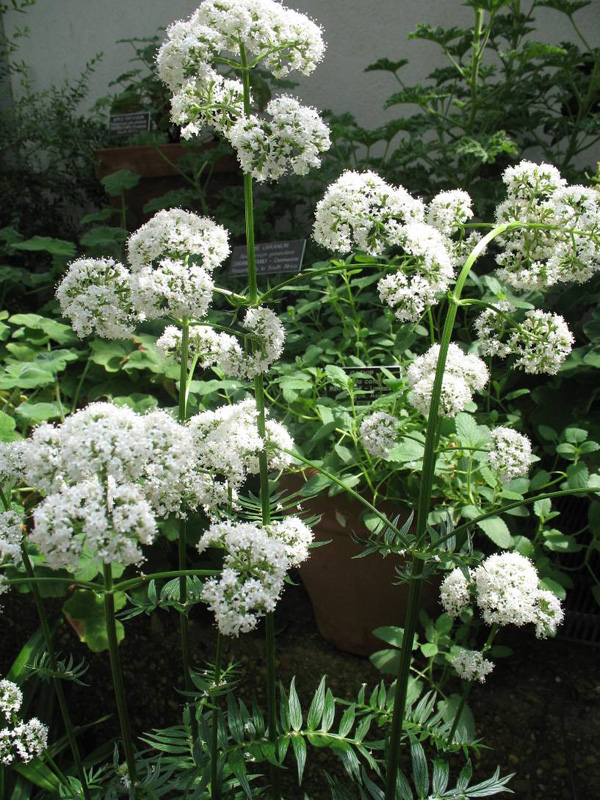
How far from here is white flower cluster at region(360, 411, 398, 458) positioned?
3.50ft

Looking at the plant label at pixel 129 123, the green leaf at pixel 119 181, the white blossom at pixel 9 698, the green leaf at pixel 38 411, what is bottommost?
the white blossom at pixel 9 698

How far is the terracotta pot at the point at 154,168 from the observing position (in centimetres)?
294

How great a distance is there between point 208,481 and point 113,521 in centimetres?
26

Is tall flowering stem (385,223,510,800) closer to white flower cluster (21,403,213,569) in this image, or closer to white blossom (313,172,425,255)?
white blossom (313,172,425,255)

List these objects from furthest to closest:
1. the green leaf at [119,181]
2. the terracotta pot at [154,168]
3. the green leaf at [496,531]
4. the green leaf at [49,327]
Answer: the terracotta pot at [154,168], the green leaf at [119,181], the green leaf at [49,327], the green leaf at [496,531]

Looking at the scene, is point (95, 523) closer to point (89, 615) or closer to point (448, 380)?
point (448, 380)

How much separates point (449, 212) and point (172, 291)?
46cm

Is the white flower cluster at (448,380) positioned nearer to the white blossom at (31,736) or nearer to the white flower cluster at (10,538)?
the white flower cluster at (10,538)

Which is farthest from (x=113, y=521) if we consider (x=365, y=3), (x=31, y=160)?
(x=31, y=160)

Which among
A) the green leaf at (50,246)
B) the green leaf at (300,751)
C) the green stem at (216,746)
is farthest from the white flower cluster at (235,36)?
the green leaf at (50,246)

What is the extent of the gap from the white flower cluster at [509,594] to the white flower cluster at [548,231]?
423 millimetres

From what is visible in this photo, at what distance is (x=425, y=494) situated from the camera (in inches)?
35.9

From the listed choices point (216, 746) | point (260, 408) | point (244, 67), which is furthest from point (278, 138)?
point (216, 746)

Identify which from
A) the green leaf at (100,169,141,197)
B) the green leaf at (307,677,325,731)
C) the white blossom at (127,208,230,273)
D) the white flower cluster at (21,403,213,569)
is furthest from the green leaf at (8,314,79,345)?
the white flower cluster at (21,403,213,569)
